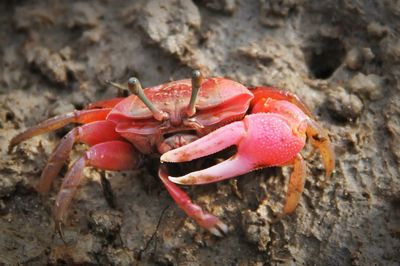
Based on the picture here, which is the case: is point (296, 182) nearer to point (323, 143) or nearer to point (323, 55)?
point (323, 143)

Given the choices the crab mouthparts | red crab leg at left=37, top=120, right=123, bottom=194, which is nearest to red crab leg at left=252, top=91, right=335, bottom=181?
→ the crab mouthparts

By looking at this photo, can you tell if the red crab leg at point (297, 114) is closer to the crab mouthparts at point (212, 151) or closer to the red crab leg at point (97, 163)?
the crab mouthparts at point (212, 151)

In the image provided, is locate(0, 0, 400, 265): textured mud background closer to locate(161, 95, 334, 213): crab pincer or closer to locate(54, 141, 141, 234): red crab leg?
locate(54, 141, 141, 234): red crab leg

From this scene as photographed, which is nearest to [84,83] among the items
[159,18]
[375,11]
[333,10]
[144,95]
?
[159,18]

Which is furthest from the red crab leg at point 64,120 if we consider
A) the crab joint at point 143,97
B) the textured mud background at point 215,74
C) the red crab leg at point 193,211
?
the red crab leg at point 193,211

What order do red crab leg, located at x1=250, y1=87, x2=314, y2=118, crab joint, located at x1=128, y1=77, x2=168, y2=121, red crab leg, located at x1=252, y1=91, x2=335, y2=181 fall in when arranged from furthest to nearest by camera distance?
red crab leg, located at x1=250, y1=87, x2=314, y2=118
red crab leg, located at x1=252, y1=91, x2=335, y2=181
crab joint, located at x1=128, y1=77, x2=168, y2=121

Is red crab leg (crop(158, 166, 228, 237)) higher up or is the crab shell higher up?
the crab shell

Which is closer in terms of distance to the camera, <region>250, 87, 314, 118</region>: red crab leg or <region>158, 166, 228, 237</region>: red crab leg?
<region>158, 166, 228, 237</region>: red crab leg
